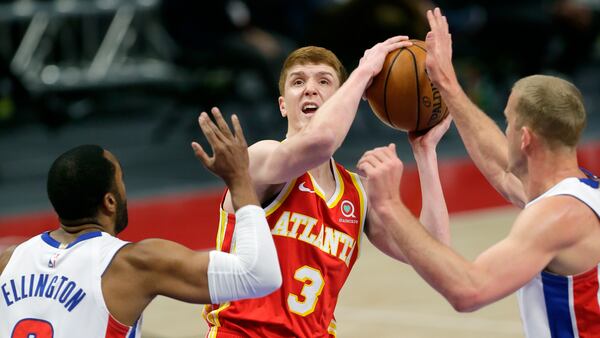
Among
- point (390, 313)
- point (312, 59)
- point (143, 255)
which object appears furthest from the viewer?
point (390, 313)

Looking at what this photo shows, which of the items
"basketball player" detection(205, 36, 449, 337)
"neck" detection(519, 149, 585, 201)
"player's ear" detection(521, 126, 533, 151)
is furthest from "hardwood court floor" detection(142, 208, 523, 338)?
"player's ear" detection(521, 126, 533, 151)

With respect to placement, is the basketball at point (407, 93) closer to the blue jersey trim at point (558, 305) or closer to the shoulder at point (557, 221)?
the shoulder at point (557, 221)

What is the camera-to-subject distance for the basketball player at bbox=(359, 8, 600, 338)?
3588 millimetres

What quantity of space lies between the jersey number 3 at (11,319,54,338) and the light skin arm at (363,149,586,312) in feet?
3.82

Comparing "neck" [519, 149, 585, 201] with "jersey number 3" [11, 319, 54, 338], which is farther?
"neck" [519, 149, 585, 201]

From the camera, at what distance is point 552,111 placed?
12.4 feet

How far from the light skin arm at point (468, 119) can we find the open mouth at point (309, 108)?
0.47 meters

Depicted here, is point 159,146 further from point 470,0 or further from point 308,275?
point 308,275

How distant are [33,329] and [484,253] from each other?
1.51 m

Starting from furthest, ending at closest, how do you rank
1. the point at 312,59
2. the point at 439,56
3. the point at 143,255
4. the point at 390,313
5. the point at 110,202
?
the point at 390,313
the point at 312,59
the point at 439,56
the point at 110,202
the point at 143,255

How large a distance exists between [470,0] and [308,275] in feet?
46.5

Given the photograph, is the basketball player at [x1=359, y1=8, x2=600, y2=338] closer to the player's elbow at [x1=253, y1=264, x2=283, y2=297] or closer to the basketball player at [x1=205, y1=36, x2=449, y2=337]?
the player's elbow at [x1=253, y1=264, x2=283, y2=297]

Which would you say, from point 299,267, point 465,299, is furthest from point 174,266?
point 465,299

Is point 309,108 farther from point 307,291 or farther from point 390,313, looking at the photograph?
point 390,313
